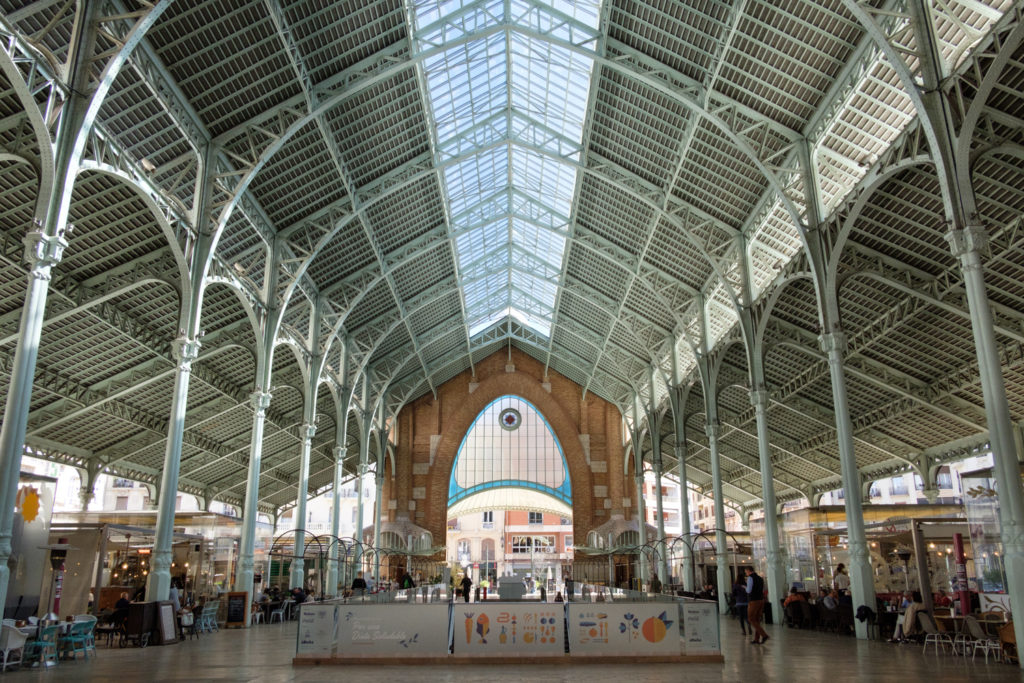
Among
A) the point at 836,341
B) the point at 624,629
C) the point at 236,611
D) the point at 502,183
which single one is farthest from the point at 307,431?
the point at 836,341

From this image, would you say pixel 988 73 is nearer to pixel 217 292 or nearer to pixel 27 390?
pixel 27 390

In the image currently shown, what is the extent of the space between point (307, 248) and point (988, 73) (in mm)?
23895

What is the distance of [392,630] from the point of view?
16.4 metres

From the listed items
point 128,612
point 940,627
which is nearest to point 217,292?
point 128,612

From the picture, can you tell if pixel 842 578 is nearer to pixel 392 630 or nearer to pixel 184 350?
pixel 392 630

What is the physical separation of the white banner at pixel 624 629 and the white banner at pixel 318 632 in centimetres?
519

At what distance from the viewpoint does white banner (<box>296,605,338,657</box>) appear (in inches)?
639

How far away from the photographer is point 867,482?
4931 cm

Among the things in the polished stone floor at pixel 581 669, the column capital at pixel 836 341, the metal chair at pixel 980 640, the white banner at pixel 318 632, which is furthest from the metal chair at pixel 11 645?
the column capital at pixel 836 341

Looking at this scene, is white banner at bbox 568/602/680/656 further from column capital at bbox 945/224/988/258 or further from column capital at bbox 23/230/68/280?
column capital at bbox 23/230/68/280

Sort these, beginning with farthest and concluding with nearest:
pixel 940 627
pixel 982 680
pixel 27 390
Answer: pixel 940 627, pixel 27 390, pixel 982 680

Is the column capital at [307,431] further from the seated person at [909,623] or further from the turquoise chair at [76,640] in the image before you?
the seated person at [909,623]

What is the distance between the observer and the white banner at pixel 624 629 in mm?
16203

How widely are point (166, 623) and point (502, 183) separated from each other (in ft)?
85.2
